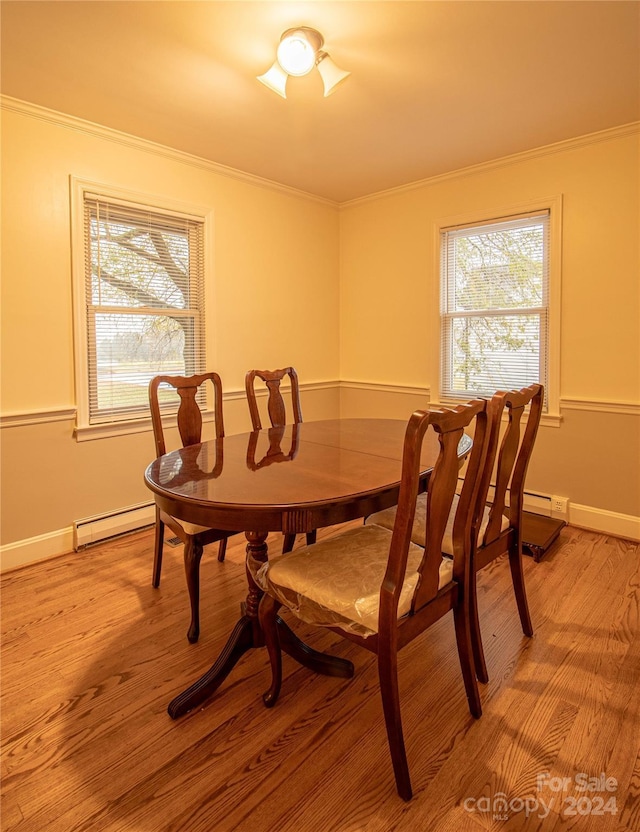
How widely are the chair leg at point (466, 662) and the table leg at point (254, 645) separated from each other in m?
0.45

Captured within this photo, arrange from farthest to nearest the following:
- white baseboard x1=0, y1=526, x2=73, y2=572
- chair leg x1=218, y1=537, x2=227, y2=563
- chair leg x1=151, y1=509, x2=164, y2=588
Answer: chair leg x1=218, y1=537, x2=227, y2=563, white baseboard x1=0, y1=526, x2=73, y2=572, chair leg x1=151, y1=509, x2=164, y2=588

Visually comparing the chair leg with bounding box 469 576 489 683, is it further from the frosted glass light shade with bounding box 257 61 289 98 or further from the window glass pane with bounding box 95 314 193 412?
the window glass pane with bounding box 95 314 193 412

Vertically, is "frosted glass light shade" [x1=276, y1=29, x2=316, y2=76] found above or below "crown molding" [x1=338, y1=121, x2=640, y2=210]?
below

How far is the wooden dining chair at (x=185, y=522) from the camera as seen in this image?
2.03 meters

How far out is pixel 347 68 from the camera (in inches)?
92.0

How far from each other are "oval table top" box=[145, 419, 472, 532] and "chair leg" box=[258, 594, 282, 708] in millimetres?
381

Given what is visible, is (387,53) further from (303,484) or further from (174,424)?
(174,424)

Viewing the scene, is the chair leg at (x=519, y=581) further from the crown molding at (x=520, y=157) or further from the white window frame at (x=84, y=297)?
the crown molding at (x=520, y=157)

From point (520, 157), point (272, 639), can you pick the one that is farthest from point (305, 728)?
point (520, 157)

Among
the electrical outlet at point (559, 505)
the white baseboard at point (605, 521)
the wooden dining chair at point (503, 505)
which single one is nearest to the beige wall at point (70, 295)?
the wooden dining chair at point (503, 505)

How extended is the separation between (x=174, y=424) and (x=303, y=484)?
208cm

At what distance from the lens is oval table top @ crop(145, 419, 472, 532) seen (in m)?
1.45

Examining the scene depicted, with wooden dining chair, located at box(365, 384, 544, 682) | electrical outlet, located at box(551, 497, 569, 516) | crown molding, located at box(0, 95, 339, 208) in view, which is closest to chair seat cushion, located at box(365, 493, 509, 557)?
wooden dining chair, located at box(365, 384, 544, 682)

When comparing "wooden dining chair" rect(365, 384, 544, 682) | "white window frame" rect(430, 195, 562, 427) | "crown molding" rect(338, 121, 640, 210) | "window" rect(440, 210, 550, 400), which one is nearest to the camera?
"wooden dining chair" rect(365, 384, 544, 682)
